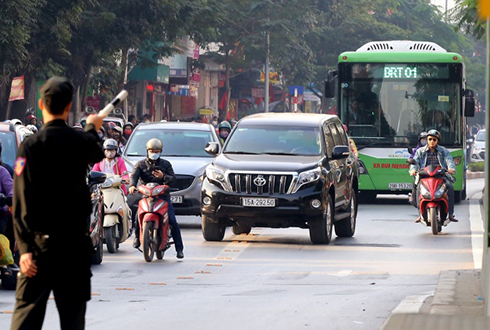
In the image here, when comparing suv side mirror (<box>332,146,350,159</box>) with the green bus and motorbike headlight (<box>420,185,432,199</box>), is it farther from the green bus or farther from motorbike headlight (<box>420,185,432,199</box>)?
the green bus

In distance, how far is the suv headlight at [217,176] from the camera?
16078 mm

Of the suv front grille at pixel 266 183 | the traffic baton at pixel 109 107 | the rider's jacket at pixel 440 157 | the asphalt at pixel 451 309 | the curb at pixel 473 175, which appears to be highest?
the traffic baton at pixel 109 107

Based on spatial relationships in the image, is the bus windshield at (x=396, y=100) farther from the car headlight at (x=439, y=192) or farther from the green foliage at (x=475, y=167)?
the green foliage at (x=475, y=167)

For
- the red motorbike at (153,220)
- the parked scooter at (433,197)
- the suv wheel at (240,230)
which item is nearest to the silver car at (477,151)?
the parked scooter at (433,197)

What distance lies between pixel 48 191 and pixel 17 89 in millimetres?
23443

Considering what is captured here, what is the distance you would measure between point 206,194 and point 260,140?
1428 mm

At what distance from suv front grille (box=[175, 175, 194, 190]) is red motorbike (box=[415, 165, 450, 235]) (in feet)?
11.5

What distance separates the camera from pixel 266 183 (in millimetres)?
15945

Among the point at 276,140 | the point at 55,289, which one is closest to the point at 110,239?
the point at 276,140

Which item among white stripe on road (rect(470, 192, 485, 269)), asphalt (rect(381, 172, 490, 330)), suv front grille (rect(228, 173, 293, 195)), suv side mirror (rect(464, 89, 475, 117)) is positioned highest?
suv side mirror (rect(464, 89, 475, 117))

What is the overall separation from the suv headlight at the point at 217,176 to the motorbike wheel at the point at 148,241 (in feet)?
7.52

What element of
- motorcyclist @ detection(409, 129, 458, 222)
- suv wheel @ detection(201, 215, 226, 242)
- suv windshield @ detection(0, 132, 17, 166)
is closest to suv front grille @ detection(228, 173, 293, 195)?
suv wheel @ detection(201, 215, 226, 242)

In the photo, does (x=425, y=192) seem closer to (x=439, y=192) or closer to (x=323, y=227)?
(x=439, y=192)

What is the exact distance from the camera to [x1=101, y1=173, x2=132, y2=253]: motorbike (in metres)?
14.8
